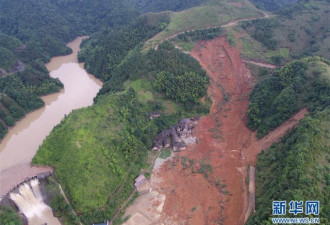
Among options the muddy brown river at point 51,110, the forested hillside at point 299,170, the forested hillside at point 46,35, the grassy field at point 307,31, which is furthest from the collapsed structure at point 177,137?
the grassy field at point 307,31

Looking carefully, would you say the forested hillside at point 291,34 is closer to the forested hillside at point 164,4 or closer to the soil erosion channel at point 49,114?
the forested hillside at point 164,4

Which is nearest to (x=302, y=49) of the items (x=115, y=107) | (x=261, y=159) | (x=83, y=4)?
(x=261, y=159)

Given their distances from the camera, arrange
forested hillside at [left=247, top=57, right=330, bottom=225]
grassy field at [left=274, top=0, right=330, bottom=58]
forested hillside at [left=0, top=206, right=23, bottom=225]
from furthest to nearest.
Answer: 1. grassy field at [left=274, top=0, right=330, bottom=58]
2. forested hillside at [left=0, top=206, right=23, bottom=225]
3. forested hillside at [left=247, top=57, right=330, bottom=225]

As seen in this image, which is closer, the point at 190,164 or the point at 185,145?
the point at 190,164

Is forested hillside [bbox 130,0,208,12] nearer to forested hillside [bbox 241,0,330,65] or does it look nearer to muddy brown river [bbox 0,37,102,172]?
forested hillside [bbox 241,0,330,65]

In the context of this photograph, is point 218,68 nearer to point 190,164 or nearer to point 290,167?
point 190,164

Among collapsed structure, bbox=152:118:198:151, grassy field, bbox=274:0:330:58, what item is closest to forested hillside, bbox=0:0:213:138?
collapsed structure, bbox=152:118:198:151

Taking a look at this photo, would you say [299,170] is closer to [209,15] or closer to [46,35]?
[209,15]
